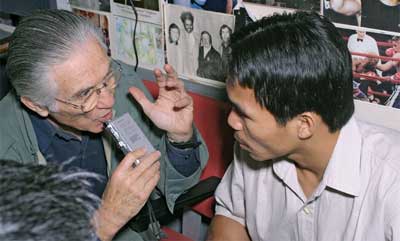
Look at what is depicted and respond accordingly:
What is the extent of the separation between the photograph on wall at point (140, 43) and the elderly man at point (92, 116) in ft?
0.81

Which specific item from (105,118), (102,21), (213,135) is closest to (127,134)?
(105,118)

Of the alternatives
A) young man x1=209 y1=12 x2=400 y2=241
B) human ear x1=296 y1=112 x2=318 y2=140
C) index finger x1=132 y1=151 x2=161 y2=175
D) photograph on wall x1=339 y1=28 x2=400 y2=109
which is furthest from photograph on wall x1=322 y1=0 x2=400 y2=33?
index finger x1=132 y1=151 x2=161 y2=175

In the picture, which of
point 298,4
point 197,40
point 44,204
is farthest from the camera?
point 197,40

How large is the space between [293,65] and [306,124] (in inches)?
5.5

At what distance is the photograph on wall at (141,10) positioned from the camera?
5.62 feet

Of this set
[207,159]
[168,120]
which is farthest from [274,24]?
[207,159]

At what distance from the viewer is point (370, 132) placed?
1.17m

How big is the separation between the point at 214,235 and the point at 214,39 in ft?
1.77

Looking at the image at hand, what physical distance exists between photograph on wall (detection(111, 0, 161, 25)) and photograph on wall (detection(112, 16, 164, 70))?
2cm

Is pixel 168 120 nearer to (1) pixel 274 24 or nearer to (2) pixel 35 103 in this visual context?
(2) pixel 35 103

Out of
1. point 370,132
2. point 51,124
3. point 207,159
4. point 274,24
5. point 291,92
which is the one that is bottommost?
point 207,159

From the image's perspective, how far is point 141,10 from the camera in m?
1.76

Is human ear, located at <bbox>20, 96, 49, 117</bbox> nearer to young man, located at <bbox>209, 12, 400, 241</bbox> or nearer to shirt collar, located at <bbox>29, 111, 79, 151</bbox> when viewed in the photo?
shirt collar, located at <bbox>29, 111, 79, 151</bbox>

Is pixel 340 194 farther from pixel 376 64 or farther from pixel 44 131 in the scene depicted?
pixel 44 131
